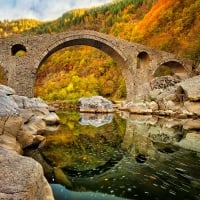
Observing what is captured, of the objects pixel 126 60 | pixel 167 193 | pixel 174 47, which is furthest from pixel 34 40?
pixel 167 193

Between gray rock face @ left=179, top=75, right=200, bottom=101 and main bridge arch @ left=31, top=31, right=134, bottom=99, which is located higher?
main bridge arch @ left=31, top=31, right=134, bottom=99

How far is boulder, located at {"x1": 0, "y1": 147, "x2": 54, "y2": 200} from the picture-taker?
10.00ft

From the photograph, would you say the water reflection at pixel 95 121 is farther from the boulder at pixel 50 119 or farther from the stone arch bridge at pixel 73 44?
the stone arch bridge at pixel 73 44

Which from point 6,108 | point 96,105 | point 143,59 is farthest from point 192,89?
point 6,108

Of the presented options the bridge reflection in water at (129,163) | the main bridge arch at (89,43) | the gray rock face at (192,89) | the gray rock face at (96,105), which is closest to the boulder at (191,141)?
the bridge reflection in water at (129,163)

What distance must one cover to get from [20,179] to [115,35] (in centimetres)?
5539

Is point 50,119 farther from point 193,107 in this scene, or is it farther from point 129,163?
point 193,107

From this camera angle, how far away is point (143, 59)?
31.1 meters

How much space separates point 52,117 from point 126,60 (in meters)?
15.2

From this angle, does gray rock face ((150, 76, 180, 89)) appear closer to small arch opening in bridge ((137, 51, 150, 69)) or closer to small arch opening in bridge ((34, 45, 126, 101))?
small arch opening in bridge ((137, 51, 150, 69))

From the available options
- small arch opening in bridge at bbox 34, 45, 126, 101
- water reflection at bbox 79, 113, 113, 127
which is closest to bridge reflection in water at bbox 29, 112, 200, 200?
water reflection at bbox 79, 113, 113, 127

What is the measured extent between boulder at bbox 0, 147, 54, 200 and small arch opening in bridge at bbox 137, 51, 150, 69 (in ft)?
88.9

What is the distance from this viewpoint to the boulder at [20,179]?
3047 mm

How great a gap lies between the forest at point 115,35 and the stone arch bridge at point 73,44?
527 cm
